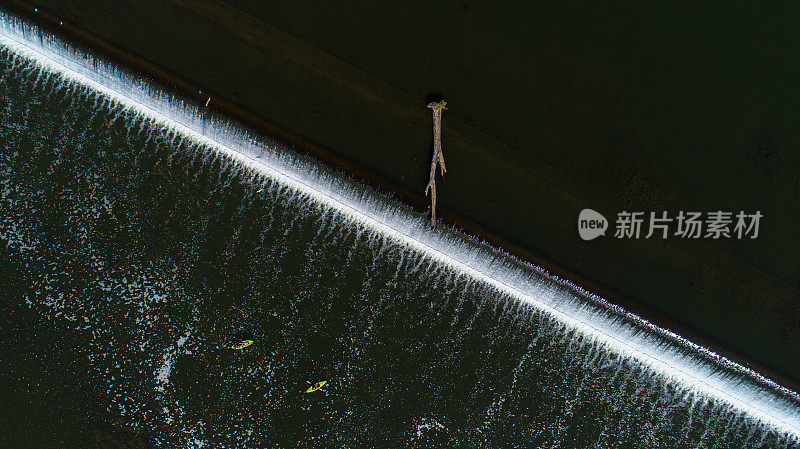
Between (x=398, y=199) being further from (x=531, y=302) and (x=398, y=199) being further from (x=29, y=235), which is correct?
(x=29, y=235)

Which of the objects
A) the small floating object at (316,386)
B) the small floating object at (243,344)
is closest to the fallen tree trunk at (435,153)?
the small floating object at (316,386)

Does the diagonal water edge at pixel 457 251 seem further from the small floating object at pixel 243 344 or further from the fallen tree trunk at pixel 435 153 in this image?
the small floating object at pixel 243 344

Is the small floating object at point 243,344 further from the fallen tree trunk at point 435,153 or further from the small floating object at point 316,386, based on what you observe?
the fallen tree trunk at point 435,153

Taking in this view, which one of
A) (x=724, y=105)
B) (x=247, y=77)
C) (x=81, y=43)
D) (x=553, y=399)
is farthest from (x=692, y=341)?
(x=81, y=43)

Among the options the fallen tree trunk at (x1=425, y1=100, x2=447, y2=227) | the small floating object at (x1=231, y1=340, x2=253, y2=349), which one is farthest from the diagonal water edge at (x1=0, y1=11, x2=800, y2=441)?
the small floating object at (x1=231, y1=340, x2=253, y2=349)

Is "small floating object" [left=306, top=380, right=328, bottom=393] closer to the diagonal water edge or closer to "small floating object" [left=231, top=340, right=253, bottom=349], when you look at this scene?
"small floating object" [left=231, top=340, right=253, bottom=349]

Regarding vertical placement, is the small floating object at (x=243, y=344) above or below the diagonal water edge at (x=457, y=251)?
below

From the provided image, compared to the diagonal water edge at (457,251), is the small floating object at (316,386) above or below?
below

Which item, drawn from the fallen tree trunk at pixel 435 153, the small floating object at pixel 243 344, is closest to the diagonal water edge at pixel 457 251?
the fallen tree trunk at pixel 435 153

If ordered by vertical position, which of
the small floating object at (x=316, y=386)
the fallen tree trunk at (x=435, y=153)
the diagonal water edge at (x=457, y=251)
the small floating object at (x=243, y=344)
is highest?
the fallen tree trunk at (x=435, y=153)
